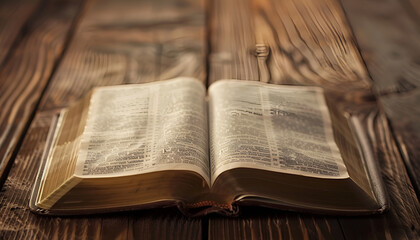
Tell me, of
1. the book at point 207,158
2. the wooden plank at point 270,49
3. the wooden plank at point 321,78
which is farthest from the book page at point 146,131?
the wooden plank at point 270,49

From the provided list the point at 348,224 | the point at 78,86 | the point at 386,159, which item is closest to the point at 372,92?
the point at 386,159

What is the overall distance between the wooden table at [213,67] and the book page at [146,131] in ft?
0.26

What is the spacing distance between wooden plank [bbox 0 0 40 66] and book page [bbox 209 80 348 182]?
0.66 metres

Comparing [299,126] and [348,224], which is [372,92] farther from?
[348,224]

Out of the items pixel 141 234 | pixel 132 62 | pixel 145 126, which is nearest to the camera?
pixel 141 234

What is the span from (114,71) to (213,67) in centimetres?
23

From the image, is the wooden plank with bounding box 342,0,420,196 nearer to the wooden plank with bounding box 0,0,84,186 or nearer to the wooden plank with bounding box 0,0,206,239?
the wooden plank with bounding box 0,0,206,239

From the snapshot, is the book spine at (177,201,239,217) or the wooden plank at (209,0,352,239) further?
the wooden plank at (209,0,352,239)

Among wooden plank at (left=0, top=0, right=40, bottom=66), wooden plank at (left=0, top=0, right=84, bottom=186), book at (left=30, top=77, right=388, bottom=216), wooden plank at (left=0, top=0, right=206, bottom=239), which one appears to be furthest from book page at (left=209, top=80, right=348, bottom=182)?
wooden plank at (left=0, top=0, right=40, bottom=66)

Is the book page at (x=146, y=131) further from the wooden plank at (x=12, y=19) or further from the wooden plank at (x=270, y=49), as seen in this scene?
the wooden plank at (x=12, y=19)

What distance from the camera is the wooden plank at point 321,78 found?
67cm

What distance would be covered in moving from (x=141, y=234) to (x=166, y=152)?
127 mm

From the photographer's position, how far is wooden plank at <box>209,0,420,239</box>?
2.21 ft

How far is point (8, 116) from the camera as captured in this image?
36.9 inches
